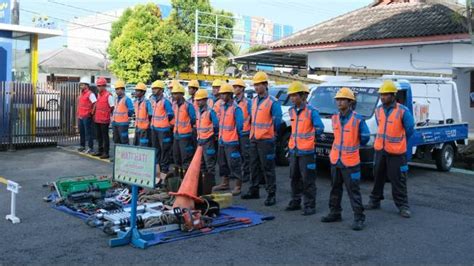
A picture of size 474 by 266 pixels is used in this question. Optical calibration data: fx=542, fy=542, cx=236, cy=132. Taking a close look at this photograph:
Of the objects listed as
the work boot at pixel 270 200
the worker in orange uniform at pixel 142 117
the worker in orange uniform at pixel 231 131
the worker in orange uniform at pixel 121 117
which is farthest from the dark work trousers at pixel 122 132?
the work boot at pixel 270 200

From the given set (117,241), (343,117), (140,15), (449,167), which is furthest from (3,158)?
(140,15)

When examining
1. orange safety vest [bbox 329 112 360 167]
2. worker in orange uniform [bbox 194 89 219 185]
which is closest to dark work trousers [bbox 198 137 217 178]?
worker in orange uniform [bbox 194 89 219 185]

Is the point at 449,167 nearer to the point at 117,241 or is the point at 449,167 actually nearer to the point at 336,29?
the point at 117,241

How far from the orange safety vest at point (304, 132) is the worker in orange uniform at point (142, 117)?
13.3ft

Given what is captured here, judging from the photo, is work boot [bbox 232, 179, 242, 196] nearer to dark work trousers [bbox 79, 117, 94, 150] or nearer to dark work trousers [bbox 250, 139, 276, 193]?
dark work trousers [bbox 250, 139, 276, 193]

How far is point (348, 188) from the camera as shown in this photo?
7.14 meters

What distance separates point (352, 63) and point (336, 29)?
2.58 metres

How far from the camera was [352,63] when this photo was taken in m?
20.1

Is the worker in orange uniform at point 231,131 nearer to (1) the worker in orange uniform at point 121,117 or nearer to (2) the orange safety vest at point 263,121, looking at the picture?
(2) the orange safety vest at point 263,121

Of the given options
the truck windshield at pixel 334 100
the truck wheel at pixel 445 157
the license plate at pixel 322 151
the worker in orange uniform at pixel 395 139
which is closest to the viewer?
the worker in orange uniform at pixel 395 139

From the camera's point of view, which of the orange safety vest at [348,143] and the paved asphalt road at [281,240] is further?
the orange safety vest at [348,143]

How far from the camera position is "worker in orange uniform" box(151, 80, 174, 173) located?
1041 cm

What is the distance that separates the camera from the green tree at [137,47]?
123 ft

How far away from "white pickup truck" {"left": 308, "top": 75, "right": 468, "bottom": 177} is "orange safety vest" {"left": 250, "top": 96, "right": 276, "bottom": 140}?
89.8 inches
